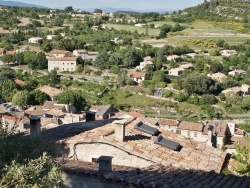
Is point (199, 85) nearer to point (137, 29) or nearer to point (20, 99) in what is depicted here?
point (20, 99)

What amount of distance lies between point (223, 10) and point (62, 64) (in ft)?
249

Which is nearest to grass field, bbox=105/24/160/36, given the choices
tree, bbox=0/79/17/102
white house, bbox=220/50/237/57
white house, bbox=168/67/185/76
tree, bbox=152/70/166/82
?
white house, bbox=220/50/237/57

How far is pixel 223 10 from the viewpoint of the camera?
4975 inches

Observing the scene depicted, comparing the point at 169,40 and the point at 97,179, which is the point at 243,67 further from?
the point at 97,179

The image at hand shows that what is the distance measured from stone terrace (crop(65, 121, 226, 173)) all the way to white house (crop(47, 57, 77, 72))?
55234 millimetres

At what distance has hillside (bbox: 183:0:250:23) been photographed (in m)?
118

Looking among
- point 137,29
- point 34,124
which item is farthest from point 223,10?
point 34,124

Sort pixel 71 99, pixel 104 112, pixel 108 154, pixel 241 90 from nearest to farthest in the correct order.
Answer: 1. pixel 108 154
2. pixel 104 112
3. pixel 71 99
4. pixel 241 90

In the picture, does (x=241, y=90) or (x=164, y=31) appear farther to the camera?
(x=164, y=31)

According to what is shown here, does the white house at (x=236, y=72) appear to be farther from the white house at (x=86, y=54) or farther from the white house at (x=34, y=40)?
the white house at (x=34, y=40)

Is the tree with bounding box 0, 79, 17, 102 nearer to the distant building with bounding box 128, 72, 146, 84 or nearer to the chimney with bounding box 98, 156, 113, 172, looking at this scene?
the distant building with bounding box 128, 72, 146, 84

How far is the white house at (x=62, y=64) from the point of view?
65438 millimetres

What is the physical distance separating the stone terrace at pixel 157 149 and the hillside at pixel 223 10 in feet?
350

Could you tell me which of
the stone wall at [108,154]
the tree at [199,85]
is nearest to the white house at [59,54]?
the tree at [199,85]
